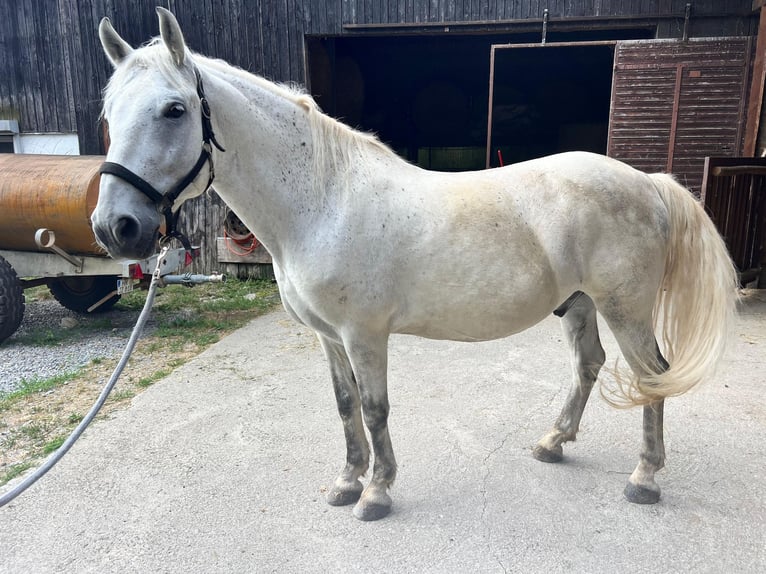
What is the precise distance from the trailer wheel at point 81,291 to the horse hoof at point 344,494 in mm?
4598

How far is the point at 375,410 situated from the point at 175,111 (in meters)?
1.39

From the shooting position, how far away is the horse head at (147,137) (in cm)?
158

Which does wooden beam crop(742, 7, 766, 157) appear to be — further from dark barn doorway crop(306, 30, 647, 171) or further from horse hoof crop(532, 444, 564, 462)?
dark barn doorway crop(306, 30, 647, 171)

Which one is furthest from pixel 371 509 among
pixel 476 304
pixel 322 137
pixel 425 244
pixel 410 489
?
pixel 322 137

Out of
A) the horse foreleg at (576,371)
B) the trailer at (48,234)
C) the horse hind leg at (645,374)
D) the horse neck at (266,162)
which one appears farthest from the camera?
the trailer at (48,234)

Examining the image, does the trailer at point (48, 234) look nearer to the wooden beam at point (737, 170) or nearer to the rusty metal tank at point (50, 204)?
the rusty metal tank at point (50, 204)

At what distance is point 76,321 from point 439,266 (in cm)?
514

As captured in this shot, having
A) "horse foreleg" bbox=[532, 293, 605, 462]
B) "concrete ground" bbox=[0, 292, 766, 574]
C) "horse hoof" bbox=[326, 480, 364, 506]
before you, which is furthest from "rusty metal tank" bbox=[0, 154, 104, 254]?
"horse foreleg" bbox=[532, 293, 605, 462]

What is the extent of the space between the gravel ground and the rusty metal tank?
90cm

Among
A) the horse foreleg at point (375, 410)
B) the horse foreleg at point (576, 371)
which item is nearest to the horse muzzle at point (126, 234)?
the horse foreleg at point (375, 410)

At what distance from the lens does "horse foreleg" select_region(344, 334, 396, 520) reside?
2076 mm

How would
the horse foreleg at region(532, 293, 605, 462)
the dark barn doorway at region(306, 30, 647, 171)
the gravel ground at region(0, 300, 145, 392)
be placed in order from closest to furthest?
the horse foreleg at region(532, 293, 605, 462) → the gravel ground at region(0, 300, 145, 392) → the dark barn doorway at region(306, 30, 647, 171)

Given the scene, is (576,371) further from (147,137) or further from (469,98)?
(469,98)

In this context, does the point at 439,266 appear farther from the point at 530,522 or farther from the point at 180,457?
the point at 180,457
